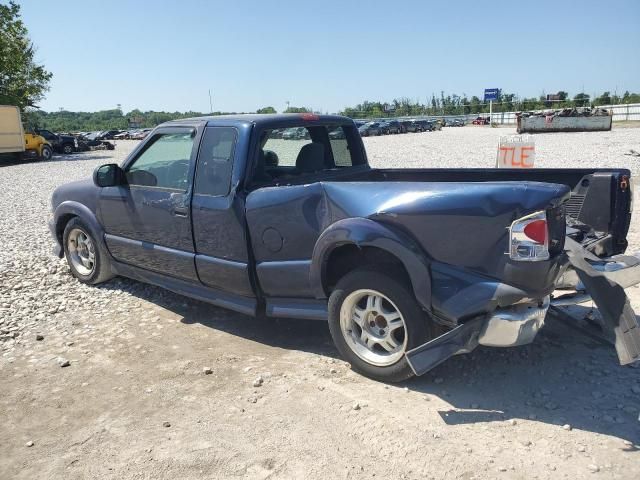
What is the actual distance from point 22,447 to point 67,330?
6.38ft

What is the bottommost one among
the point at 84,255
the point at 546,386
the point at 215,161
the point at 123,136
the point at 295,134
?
the point at 546,386

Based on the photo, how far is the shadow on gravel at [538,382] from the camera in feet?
11.1

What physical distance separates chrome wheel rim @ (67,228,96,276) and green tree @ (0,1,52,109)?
102 ft

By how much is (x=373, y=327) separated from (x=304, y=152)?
202cm

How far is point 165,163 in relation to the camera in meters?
5.18

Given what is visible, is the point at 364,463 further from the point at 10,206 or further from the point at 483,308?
the point at 10,206

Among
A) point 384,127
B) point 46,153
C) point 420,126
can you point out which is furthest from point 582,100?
point 46,153

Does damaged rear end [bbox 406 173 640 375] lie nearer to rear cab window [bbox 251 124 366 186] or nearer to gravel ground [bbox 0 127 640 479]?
gravel ground [bbox 0 127 640 479]

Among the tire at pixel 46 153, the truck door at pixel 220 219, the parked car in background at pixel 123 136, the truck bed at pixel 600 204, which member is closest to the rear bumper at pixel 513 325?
the truck bed at pixel 600 204

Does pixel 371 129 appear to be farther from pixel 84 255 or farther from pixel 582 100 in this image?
pixel 84 255

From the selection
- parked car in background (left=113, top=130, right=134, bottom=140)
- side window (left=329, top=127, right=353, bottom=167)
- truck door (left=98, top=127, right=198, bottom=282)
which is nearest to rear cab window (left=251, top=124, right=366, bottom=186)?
side window (left=329, top=127, right=353, bottom=167)

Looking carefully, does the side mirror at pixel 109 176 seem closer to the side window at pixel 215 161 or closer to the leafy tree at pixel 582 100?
the side window at pixel 215 161

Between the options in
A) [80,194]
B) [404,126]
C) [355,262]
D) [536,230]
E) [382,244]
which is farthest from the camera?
[404,126]

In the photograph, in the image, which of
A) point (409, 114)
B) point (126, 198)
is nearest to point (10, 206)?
point (126, 198)
